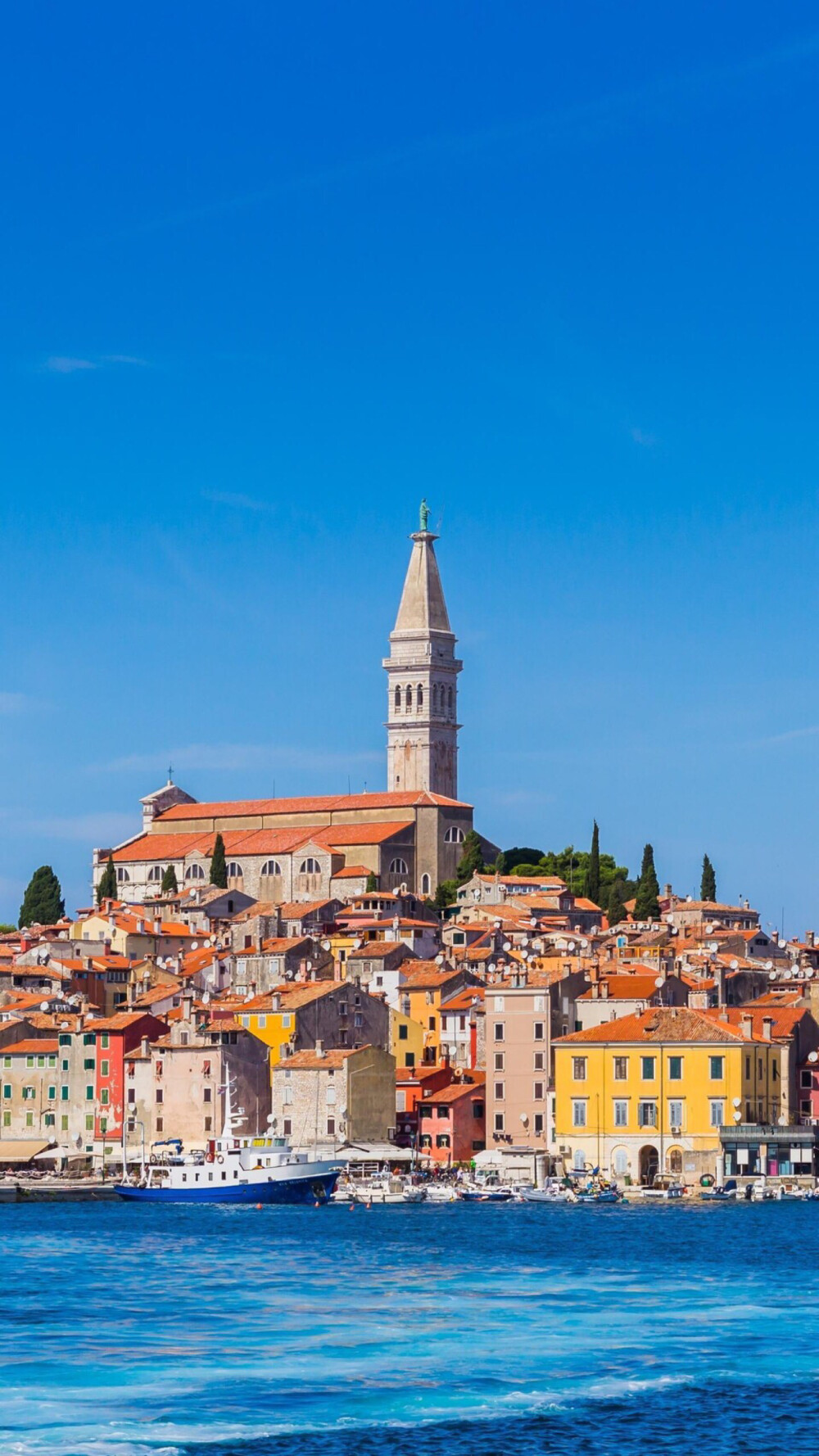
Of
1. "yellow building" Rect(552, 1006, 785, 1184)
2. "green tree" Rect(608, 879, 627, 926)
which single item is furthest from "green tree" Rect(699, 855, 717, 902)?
"yellow building" Rect(552, 1006, 785, 1184)

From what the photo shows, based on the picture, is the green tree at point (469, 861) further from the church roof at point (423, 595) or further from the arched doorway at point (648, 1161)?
the arched doorway at point (648, 1161)

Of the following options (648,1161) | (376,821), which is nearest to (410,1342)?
(648,1161)

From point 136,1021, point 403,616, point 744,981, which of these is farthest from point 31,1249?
point 403,616

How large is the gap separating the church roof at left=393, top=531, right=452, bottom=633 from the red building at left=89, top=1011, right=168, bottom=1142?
70.6 metres

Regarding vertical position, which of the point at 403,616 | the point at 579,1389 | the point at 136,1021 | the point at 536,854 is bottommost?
the point at 579,1389

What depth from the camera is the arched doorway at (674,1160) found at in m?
70.8

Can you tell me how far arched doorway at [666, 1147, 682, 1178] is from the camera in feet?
232

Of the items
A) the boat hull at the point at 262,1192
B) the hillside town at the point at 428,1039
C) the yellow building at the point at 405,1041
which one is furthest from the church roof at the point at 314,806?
the boat hull at the point at 262,1192

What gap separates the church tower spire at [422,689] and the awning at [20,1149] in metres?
67.2

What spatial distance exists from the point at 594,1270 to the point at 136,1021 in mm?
36955

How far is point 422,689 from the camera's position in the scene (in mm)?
150375

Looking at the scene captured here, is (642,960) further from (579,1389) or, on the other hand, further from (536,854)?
(579,1389)

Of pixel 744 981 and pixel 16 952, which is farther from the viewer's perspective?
pixel 16 952

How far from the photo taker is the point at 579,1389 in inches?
1302
